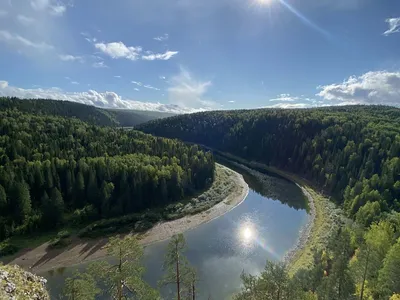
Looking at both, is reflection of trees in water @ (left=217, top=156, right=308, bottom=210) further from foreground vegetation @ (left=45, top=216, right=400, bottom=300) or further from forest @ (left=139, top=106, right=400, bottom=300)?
foreground vegetation @ (left=45, top=216, right=400, bottom=300)

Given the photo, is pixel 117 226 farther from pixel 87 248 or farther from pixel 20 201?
pixel 20 201

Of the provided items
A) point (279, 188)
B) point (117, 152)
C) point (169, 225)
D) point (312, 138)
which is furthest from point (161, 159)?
point (312, 138)

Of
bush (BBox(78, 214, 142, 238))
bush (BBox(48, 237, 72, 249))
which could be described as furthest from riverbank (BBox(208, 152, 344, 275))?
bush (BBox(48, 237, 72, 249))

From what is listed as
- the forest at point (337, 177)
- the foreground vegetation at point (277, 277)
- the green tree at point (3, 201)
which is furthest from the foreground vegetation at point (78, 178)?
the forest at point (337, 177)

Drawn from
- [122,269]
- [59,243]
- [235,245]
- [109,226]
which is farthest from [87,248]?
[122,269]

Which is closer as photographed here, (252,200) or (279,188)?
(252,200)

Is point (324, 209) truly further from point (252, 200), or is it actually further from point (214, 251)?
point (214, 251)
